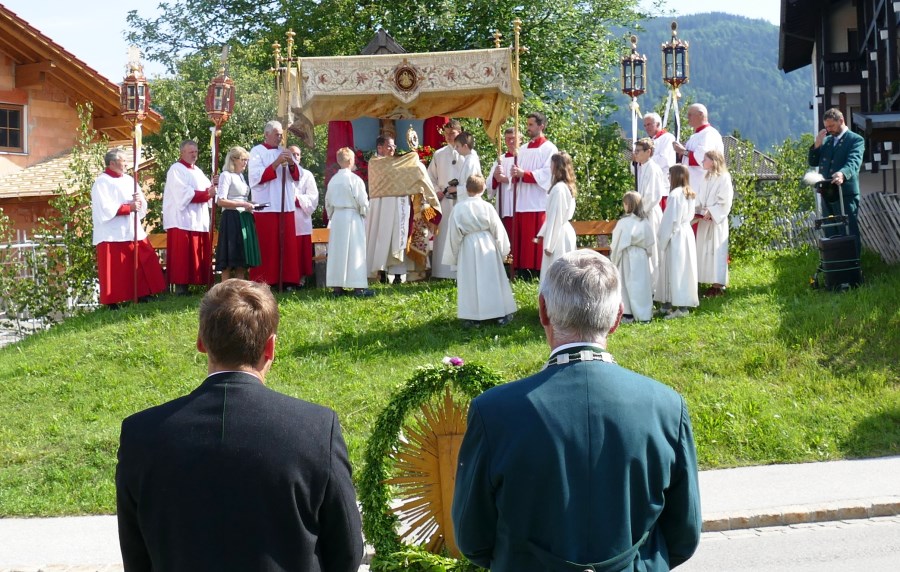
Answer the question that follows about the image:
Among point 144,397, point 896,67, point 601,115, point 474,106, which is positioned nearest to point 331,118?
point 474,106

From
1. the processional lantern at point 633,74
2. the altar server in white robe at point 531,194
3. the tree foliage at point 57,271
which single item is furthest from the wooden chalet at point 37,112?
the processional lantern at point 633,74

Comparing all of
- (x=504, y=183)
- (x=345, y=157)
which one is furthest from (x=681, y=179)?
(x=345, y=157)

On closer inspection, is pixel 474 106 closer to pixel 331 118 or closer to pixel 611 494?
pixel 331 118

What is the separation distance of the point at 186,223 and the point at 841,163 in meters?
8.61

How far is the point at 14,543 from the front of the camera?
27.2 feet

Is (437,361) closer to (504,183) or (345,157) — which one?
(345,157)

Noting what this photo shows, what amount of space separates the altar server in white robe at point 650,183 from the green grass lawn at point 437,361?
109 centimetres

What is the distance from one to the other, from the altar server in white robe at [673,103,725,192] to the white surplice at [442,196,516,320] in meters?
3.24

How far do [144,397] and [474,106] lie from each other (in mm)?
7809

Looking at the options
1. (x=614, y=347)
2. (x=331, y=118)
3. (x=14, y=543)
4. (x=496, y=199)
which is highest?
(x=331, y=118)

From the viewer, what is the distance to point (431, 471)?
6598mm

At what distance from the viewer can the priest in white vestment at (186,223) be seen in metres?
16.3

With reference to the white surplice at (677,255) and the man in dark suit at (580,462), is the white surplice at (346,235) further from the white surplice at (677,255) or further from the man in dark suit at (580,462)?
the man in dark suit at (580,462)

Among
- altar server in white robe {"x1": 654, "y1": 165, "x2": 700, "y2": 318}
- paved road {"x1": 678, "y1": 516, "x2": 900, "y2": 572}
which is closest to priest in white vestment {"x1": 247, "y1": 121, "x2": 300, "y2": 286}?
altar server in white robe {"x1": 654, "y1": 165, "x2": 700, "y2": 318}
